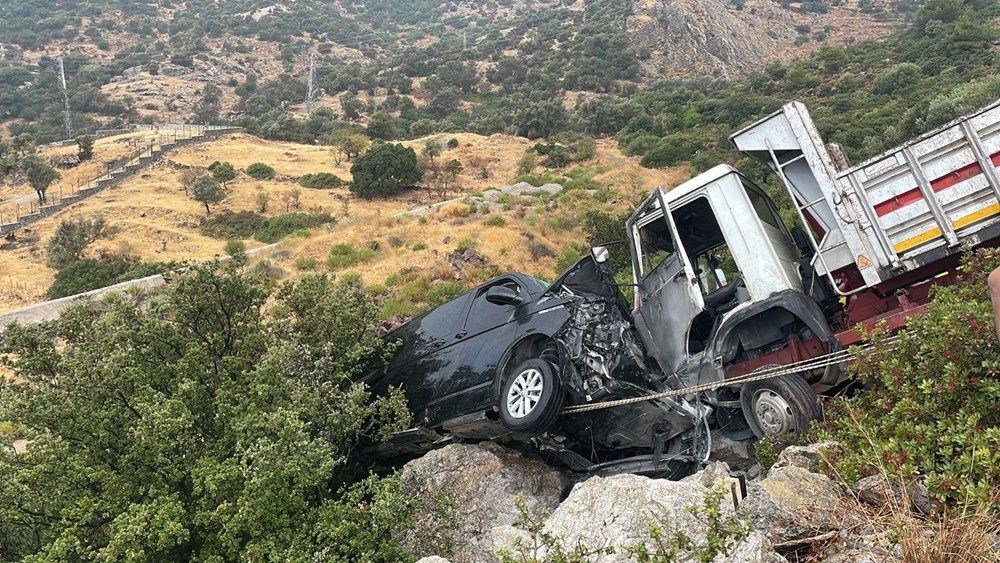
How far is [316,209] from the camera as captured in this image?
1148 inches

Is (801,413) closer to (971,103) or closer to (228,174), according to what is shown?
(971,103)

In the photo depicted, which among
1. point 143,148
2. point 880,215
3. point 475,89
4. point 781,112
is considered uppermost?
point 475,89

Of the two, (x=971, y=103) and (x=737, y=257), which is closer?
(x=737, y=257)

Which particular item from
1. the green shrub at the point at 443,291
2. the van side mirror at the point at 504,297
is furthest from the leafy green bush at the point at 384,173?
the van side mirror at the point at 504,297

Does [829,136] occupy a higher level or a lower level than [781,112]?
higher

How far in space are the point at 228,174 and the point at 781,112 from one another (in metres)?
34.0

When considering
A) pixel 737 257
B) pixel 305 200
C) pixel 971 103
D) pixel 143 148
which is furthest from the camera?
pixel 143 148

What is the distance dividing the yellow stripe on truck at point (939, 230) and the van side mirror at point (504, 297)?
3.54 meters

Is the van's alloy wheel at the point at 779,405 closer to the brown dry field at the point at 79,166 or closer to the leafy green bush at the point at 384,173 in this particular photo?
the leafy green bush at the point at 384,173

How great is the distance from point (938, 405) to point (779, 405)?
5.02ft

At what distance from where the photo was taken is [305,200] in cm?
3128

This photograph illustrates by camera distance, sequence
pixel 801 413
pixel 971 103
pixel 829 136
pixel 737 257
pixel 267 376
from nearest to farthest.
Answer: pixel 801 413, pixel 267 376, pixel 737 257, pixel 971 103, pixel 829 136

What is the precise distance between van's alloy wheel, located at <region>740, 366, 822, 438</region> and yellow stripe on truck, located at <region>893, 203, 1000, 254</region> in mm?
1536

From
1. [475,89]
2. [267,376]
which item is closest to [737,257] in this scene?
[267,376]
